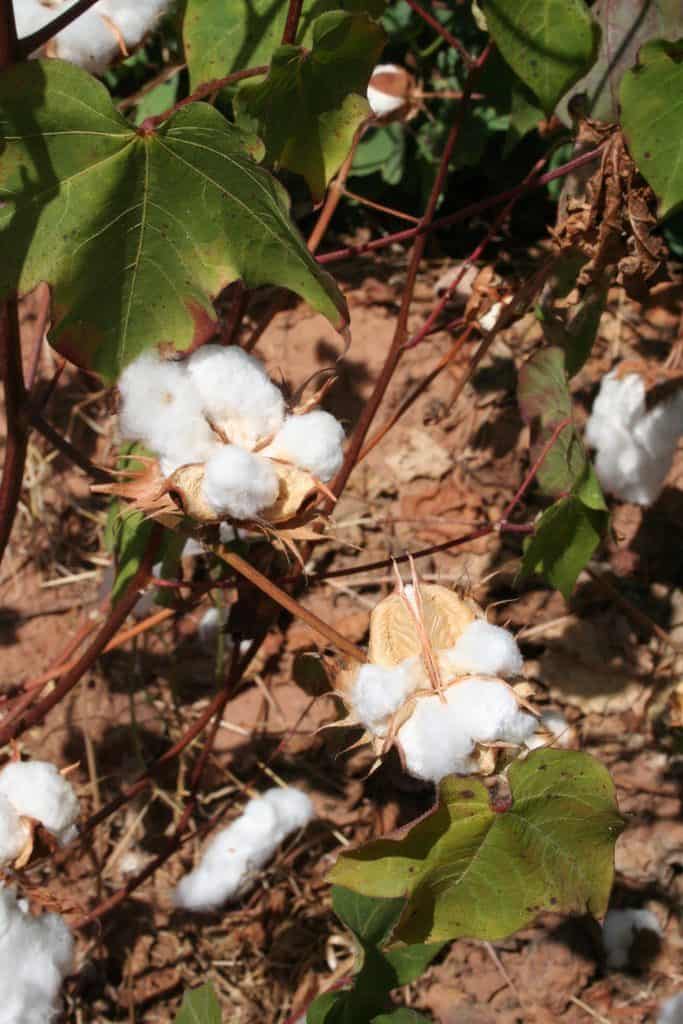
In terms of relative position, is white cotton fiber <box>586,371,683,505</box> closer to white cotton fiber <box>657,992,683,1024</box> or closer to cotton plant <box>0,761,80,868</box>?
white cotton fiber <box>657,992,683,1024</box>

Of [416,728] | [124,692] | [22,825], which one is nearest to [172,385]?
[416,728]

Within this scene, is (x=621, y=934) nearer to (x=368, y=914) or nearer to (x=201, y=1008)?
(x=368, y=914)

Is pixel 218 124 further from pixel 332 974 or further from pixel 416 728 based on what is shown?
pixel 332 974

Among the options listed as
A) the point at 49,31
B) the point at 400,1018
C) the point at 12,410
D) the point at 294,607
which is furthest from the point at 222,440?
the point at 400,1018

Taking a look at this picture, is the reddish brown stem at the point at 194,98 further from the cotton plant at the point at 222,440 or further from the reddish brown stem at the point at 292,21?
the cotton plant at the point at 222,440

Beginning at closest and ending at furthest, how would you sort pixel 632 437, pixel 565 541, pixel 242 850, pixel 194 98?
pixel 194 98 < pixel 565 541 < pixel 242 850 < pixel 632 437

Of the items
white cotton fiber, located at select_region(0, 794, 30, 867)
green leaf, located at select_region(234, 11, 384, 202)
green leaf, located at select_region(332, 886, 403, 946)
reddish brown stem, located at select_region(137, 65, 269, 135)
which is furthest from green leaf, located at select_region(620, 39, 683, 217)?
white cotton fiber, located at select_region(0, 794, 30, 867)
